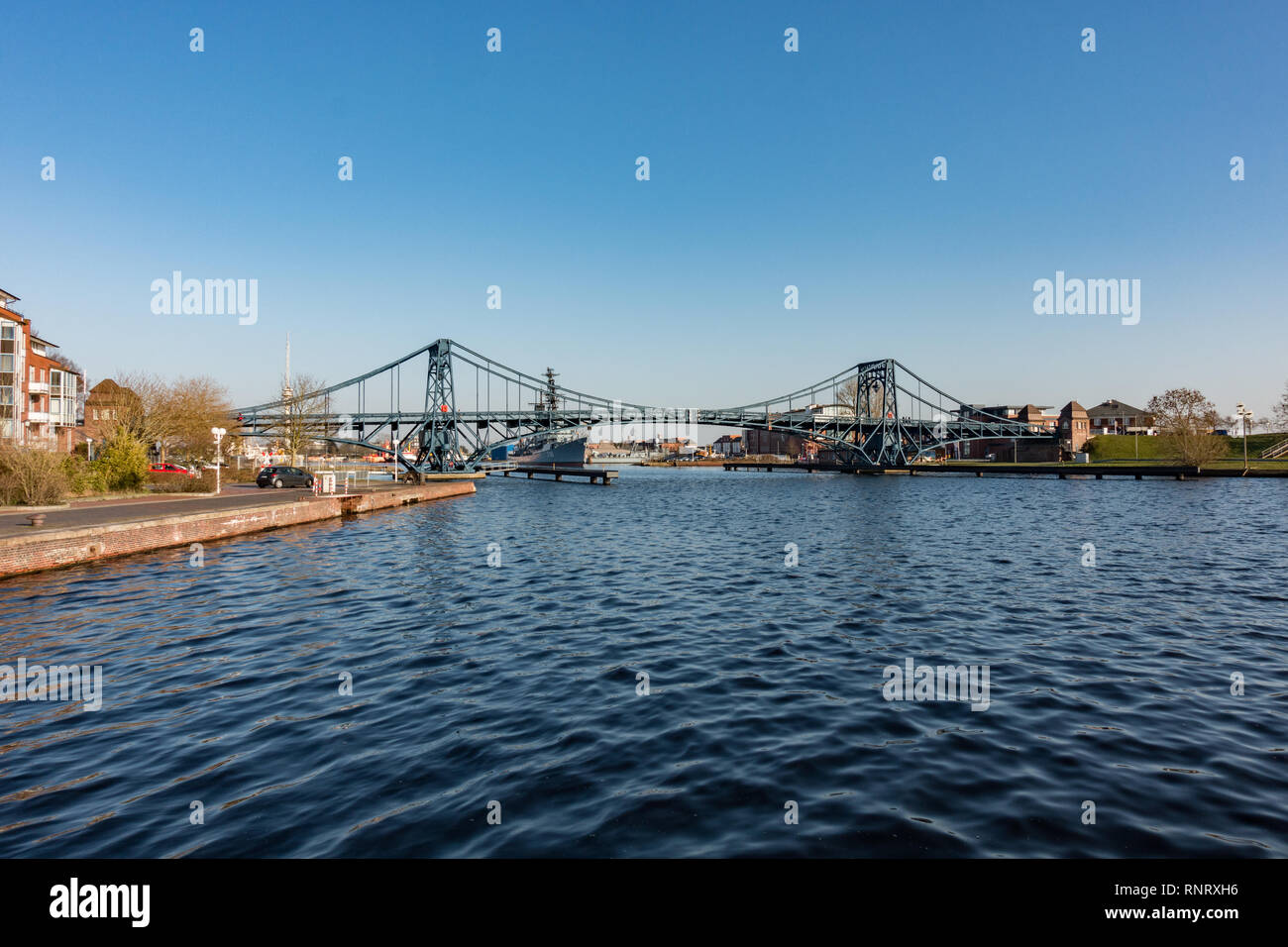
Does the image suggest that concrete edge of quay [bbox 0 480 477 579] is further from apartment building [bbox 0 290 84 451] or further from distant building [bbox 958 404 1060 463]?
distant building [bbox 958 404 1060 463]

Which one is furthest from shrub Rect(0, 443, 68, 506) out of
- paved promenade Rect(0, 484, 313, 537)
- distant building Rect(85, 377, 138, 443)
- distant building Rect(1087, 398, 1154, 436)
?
distant building Rect(1087, 398, 1154, 436)

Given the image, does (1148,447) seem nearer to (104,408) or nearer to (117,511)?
(117,511)

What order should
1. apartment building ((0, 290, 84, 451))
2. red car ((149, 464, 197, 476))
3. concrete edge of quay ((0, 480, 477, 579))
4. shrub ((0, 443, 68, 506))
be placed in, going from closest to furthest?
concrete edge of quay ((0, 480, 477, 579)) < shrub ((0, 443, 68, 506)) < apartment building ((0, 290, 84, 451)) < red car ((149, 464, 197, 476))

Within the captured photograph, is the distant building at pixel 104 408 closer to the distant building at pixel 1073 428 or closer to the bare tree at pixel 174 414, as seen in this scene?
the bare tree at pixel 174 414
